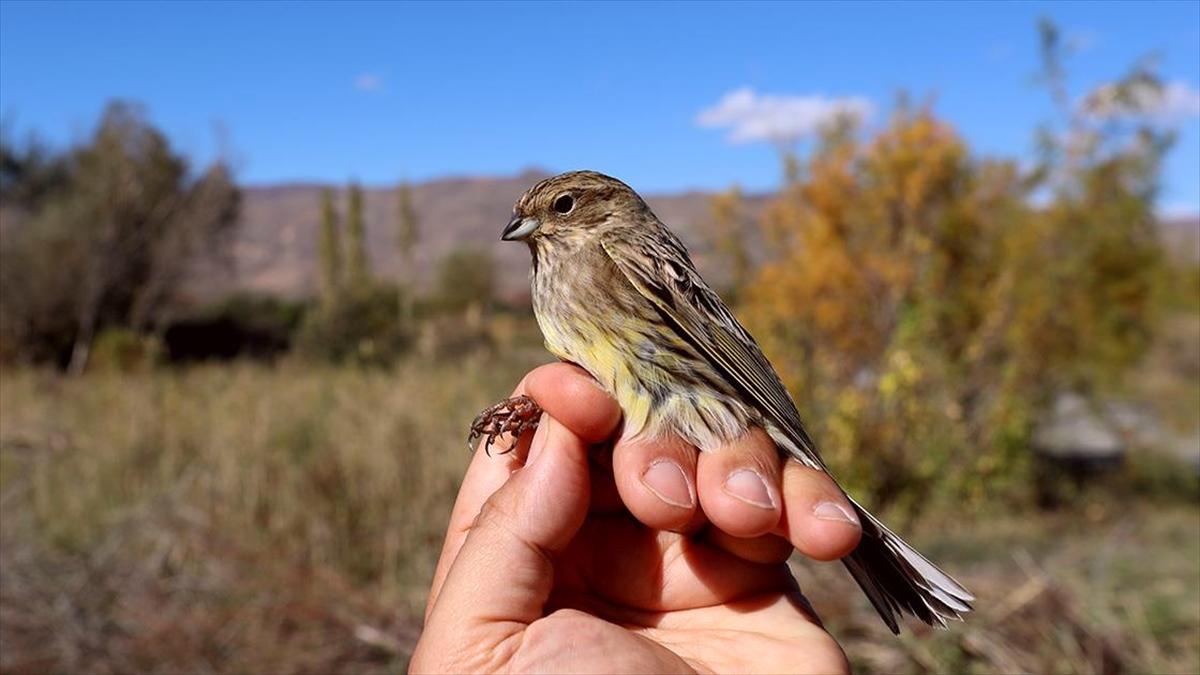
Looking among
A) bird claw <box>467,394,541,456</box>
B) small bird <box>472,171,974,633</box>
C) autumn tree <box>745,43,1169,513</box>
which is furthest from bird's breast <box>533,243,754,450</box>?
autumn tree <box>745,43,1169,513</box>

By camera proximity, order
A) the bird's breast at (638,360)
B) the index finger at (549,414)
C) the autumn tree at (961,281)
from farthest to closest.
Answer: the autumn tree at (961,281) → the bird's breast at (638,360) → the index finger at (549,414)

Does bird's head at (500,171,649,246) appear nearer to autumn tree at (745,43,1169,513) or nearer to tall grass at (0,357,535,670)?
tall grass at (0,357,535,670)

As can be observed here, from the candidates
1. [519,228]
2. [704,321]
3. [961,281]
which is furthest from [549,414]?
[961,281]

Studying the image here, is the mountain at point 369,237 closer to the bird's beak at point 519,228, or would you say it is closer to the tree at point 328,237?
the tree at point 328,237

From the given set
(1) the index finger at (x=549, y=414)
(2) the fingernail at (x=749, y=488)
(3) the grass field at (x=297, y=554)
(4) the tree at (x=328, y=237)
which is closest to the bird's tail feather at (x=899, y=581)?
(2) the fingernail at (x=749, y=488)

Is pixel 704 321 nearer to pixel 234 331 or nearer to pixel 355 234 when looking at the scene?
pixel 234 331

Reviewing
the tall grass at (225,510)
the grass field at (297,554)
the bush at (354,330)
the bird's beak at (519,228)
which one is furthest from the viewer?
the bush at (354,330)

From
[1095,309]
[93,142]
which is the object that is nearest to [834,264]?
Answer: [1095,309]
